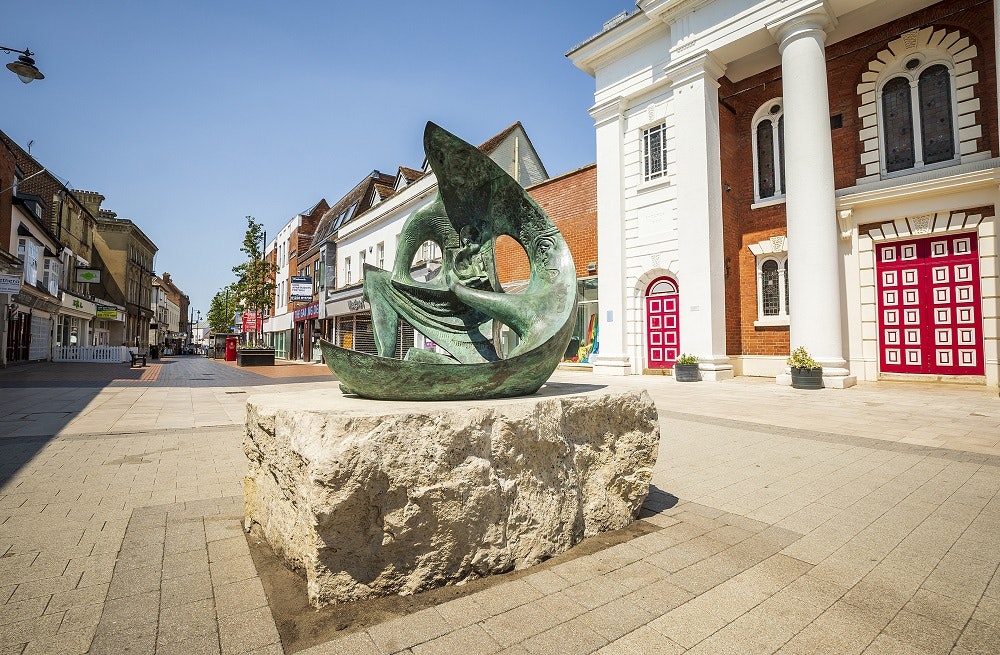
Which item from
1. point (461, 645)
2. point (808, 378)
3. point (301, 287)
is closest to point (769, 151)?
point (808, 378)

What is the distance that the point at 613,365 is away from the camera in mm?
15320

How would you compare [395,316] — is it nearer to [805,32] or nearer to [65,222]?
[805,32]

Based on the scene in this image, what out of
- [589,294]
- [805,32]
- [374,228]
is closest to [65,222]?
[374,228]

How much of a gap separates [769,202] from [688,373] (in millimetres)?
5507

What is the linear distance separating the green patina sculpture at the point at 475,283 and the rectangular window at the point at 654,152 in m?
12.2

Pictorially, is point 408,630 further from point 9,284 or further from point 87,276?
point 87,276

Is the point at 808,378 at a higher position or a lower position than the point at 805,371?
lower

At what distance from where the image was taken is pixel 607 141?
16.2m

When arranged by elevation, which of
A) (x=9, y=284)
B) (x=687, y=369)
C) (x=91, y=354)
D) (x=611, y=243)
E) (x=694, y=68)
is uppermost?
(x=694, y=68)

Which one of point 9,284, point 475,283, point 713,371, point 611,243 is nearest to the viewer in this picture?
point 475,283

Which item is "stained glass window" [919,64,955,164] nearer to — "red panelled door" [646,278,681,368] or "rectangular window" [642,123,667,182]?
"rectangular window" [642,123,667,182]

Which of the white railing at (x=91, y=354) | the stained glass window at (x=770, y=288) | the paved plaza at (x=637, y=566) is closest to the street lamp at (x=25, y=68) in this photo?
the paved plaza at (x=637, y=566)

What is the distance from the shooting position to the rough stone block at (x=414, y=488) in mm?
2383

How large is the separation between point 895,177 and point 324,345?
14.5 metres
